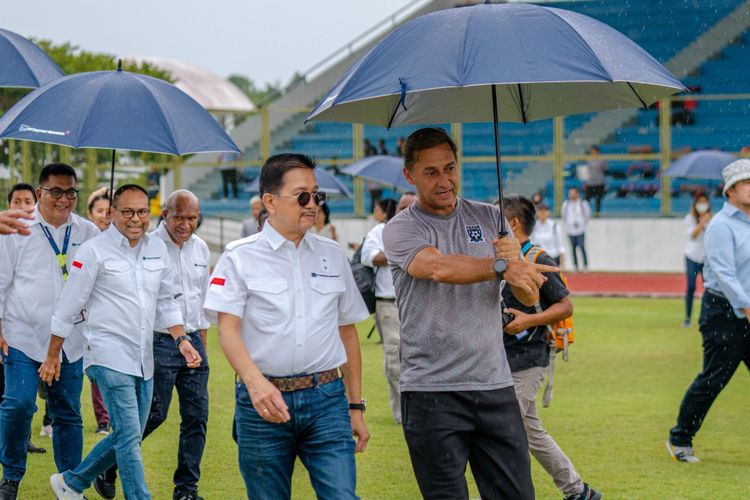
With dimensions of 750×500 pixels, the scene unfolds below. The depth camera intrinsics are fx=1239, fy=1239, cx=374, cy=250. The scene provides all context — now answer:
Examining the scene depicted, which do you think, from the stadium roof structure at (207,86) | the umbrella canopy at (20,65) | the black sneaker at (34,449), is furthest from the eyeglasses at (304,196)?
the stadium roof structure at (207,86)

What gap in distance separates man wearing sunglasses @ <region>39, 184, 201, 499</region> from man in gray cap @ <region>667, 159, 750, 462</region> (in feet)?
11.7

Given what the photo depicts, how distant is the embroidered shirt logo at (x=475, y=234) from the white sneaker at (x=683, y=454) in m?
3.83

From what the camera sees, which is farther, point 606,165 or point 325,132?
point 325,132

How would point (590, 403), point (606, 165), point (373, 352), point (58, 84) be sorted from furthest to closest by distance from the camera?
point (606, 165) → point (373, 352) → point (590, 403) → point (58, 84)

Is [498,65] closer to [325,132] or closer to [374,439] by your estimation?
[374,439]

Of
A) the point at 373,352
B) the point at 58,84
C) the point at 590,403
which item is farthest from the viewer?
the point at 373,352

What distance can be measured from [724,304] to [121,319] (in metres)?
3.89

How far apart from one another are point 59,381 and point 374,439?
9.21 ft

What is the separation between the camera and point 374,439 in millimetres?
9055

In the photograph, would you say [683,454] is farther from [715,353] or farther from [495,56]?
[495,56]

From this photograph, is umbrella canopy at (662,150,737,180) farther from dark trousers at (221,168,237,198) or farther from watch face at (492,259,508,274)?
watch face at (492,259,508,274)

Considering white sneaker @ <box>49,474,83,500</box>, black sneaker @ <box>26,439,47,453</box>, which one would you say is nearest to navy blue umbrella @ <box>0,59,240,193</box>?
white sneaker @ <box>49,474,83,500</box>

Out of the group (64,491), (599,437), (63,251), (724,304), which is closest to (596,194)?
(599,437)

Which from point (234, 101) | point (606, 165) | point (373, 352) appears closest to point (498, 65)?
point (373, 352)
